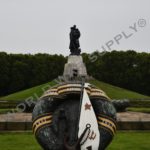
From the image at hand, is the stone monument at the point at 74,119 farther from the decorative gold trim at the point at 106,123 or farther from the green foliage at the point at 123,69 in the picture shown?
the green foliage at the point at 123,69

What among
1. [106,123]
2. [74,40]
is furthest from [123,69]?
[106,123]

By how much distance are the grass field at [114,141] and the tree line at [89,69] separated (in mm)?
38855

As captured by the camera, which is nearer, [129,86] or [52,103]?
[52,103]

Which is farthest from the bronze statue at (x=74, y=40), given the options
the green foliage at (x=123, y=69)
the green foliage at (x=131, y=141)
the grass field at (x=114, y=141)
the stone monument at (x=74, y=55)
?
the green foliage at (x=123, y=69)

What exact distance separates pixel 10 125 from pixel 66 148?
Answer: 321 inches

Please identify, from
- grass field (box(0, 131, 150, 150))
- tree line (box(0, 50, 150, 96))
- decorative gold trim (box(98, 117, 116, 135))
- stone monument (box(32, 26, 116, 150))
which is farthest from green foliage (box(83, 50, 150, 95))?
decorative gold trim (box(98, 117, 116, 135))

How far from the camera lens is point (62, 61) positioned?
55375 millimetres

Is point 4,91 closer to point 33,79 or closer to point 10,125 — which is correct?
point 33,79

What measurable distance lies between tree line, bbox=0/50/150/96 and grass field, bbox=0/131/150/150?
38.9 metres

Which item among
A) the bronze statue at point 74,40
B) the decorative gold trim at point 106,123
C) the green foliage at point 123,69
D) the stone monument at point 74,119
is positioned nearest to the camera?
the stone monument at point 74,119

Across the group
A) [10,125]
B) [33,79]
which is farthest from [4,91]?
[10,125]

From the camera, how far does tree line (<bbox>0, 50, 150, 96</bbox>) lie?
51844 millimetres

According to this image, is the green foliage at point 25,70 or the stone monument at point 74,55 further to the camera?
the green foliage at point 25,70

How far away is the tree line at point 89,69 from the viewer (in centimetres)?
5184
